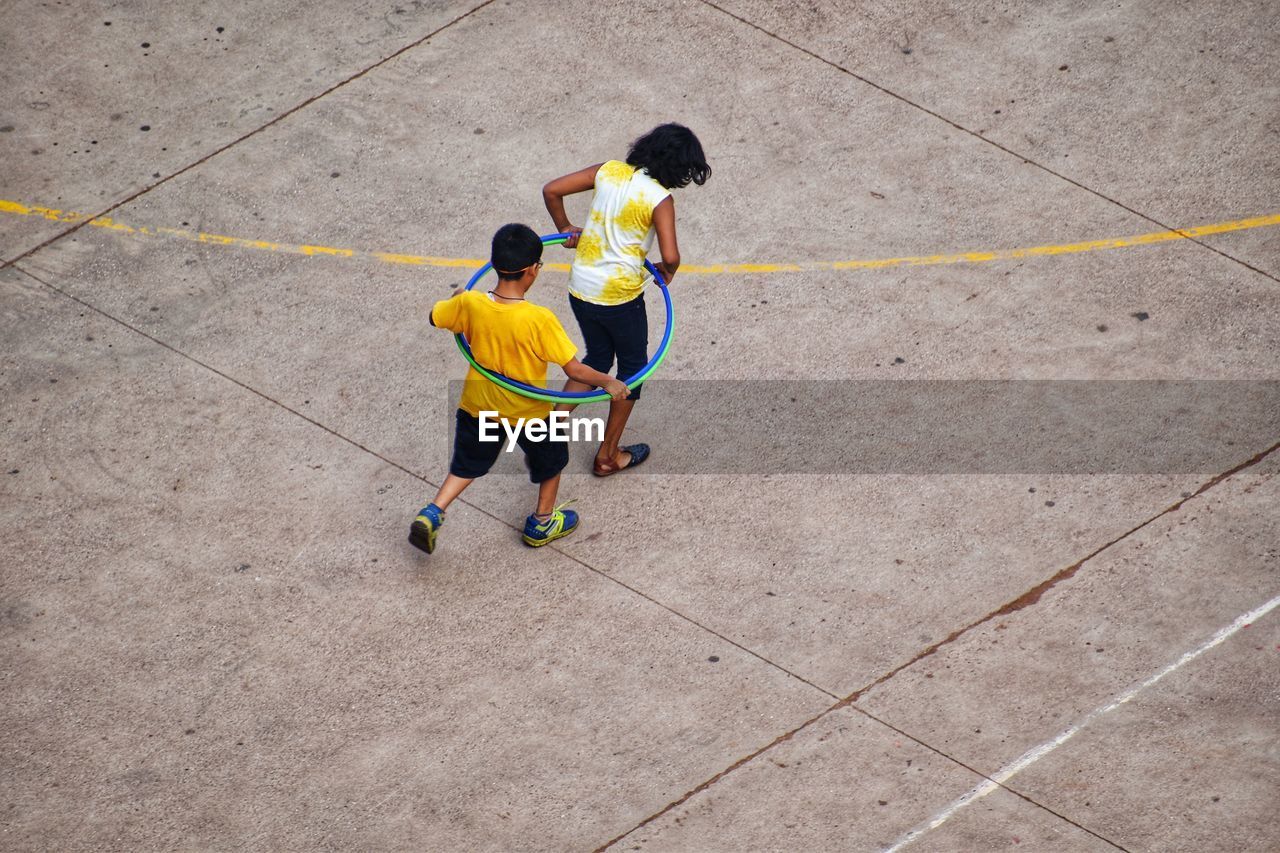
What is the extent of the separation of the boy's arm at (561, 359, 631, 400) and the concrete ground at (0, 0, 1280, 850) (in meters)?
0.96

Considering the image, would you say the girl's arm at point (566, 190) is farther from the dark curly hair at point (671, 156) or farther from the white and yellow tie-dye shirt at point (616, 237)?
the dark curly hair at point (671, 156)

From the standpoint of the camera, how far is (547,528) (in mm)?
6965

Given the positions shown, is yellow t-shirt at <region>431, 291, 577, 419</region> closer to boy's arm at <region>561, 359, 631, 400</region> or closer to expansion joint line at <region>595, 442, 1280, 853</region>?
boy's arm at <region>561, 359, 631, 400</region>

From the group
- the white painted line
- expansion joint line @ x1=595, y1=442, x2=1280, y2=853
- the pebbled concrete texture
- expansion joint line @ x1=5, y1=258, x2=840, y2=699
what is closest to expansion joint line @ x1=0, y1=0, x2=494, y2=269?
expansion joint line @ x1=5, y1=258, x2=840, y2=699

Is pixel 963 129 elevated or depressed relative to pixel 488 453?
elevated

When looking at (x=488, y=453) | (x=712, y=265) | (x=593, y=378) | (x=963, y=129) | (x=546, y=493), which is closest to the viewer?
(x=593, y=378)

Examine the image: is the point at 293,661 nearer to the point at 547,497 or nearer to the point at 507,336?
the point at 547,497

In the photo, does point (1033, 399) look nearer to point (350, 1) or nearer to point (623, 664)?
point (623, 664)

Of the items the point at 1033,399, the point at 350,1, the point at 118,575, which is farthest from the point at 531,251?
the point at 350,1

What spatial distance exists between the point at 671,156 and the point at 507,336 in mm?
1044

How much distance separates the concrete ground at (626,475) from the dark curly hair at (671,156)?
1.61 meters

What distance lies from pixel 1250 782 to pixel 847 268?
145 inches

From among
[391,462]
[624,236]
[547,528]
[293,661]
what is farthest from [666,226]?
[293,661]

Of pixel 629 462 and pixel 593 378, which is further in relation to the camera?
pixel 629 462
